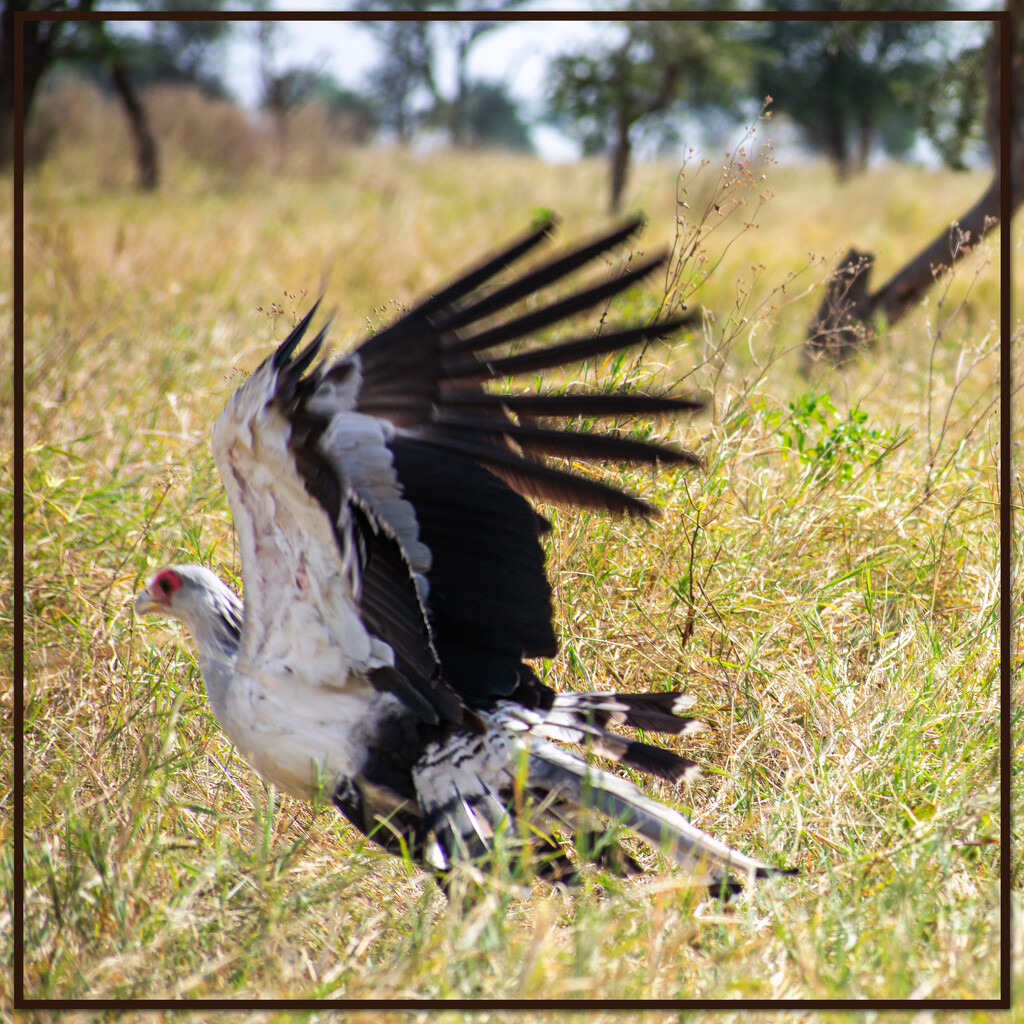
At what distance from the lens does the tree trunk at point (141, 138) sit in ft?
39.5

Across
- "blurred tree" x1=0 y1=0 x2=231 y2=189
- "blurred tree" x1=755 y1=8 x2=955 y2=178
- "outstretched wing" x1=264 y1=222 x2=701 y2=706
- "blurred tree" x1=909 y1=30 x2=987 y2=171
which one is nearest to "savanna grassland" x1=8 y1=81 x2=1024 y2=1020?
"outstretched wing" x1=264 y1=222 x2=701 y2=706

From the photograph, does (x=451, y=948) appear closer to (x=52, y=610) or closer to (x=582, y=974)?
(x=582, y=974)

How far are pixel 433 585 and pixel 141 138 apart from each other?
12.1m

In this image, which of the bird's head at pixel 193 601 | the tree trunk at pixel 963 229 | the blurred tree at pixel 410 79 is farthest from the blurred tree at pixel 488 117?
the bird's head at pixel 193 601

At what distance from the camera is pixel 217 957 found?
6.07ft

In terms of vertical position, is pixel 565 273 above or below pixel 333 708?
above

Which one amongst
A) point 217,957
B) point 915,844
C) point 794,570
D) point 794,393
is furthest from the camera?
point 794,393

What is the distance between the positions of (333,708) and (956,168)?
6.15 meters

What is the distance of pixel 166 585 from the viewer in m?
2.38

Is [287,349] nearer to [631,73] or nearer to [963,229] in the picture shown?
[963,229]

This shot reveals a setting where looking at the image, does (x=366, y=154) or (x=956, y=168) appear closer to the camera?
(x=956, y=168)

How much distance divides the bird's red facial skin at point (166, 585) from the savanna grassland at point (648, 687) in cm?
24

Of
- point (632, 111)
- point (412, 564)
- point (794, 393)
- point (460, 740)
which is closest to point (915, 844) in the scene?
point (460, 740)

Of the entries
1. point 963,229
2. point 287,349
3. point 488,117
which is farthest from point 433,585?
point 488,117
